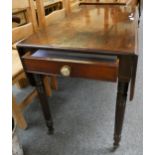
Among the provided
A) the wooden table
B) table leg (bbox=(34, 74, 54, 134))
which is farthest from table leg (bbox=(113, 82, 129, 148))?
table leg (bbox=(34, 74, 54, 134))

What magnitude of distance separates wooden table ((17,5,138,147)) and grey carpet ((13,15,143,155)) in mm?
241

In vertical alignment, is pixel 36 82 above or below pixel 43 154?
above

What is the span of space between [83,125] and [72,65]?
0.69 m

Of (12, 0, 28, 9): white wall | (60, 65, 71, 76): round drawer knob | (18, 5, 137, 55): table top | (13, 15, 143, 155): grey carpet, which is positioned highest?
(12, 0, 28, 9): white wall

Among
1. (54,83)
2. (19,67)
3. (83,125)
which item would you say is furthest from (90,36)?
(54,83)

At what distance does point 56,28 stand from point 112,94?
86 cm

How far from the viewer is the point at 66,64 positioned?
0.76 m

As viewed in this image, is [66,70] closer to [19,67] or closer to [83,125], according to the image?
[19,67]

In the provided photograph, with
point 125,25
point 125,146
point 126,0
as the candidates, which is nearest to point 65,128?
point 125,146

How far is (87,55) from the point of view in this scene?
792 millimetres

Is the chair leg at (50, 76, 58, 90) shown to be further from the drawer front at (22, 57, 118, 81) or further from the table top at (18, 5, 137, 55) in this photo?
the drawer front at (22, 57, 118, 81)

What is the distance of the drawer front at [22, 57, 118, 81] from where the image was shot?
0.72 metres

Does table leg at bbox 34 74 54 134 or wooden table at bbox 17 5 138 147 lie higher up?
wooden table at bbox 17 5 138 147
